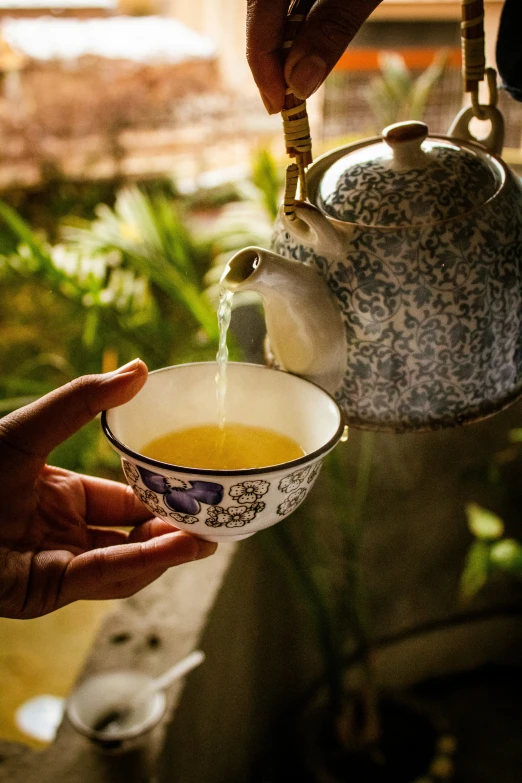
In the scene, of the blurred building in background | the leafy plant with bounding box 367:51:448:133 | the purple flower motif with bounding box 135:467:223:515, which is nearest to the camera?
the purple flower motif with bounding box 135:467:223:515

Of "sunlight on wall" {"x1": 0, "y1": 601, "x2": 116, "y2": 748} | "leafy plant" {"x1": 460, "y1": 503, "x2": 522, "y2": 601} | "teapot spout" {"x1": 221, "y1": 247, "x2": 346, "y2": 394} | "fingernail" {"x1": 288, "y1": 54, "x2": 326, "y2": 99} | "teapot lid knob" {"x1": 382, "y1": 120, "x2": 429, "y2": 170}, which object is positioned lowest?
"sunlight on wall" {"x1": 0, "y1": 601, "x2": 116, "y2": 748}

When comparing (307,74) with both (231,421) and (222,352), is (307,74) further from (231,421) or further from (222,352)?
(231,421)

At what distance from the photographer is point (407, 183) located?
92 centimetres

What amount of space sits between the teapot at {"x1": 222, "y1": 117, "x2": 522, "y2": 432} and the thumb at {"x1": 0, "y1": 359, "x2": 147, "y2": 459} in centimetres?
19

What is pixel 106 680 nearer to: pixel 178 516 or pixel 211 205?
pixel 178 516

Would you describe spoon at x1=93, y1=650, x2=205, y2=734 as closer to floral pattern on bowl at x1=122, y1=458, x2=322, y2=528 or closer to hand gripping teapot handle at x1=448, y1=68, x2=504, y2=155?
floral pattern on bowl at x1=122, y1=458, x2=322, y2=528

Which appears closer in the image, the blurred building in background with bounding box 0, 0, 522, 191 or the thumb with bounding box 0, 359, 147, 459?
the thumb with bounding box 0, 359, 147, 459

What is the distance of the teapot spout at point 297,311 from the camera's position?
847 millimetres

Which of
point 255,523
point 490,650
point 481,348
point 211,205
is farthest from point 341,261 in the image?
point 211,205

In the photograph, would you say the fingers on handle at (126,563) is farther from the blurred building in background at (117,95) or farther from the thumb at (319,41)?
the blurred building in background at (117,95)

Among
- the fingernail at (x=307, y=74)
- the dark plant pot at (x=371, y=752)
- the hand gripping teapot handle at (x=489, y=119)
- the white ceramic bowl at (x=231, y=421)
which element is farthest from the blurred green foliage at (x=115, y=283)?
the dark plant pot at (x=371, y=752)

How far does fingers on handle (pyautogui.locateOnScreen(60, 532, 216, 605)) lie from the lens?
869 millimetres

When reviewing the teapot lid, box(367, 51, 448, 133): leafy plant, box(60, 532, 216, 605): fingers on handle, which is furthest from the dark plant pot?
box(367, 51, 448, 133): leafy plant

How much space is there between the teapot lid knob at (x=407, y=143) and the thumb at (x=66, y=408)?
45 centimetres
